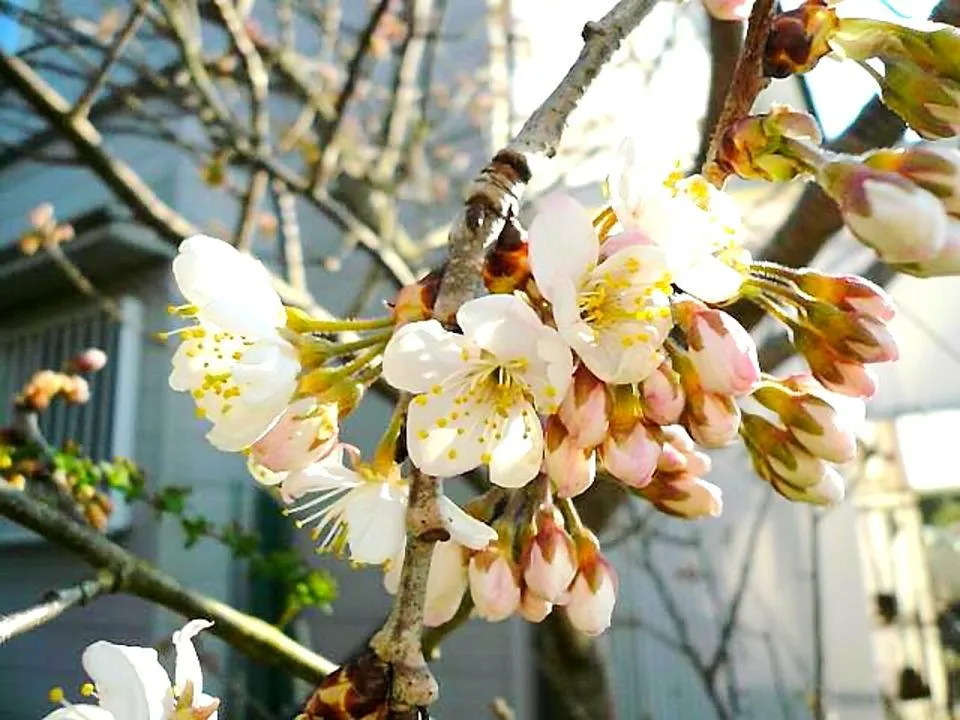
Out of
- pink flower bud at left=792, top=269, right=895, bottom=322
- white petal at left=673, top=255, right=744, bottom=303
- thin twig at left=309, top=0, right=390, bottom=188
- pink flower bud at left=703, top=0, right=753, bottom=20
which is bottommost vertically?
white petal at left=673, top=255, right=744, bottom=303

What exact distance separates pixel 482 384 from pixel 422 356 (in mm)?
97

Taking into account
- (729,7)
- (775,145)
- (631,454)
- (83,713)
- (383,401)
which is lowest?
(83,713)

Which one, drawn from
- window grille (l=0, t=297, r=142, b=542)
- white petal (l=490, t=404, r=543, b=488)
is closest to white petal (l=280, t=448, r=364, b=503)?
white petal (l=490, t=404, r=543, b=488)

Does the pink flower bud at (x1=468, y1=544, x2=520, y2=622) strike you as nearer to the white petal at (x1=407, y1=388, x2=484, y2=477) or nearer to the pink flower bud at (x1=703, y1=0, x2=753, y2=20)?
the white petal at (x1=407, y1=388, x2=484, y2=477)

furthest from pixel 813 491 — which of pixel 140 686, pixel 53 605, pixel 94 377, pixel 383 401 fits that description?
pixel 94 377

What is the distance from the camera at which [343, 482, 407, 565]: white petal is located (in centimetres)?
53

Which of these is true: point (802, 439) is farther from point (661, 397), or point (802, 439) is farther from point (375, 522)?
point (375, 522)

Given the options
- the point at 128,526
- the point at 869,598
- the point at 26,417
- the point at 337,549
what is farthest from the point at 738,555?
the point at 337,549

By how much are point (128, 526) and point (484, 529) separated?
130 inches

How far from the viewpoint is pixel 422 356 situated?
16.2 inches

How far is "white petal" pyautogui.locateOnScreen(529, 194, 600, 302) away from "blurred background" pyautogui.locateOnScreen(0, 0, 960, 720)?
1.53 m

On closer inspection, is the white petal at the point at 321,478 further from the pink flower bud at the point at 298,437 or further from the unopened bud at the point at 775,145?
the unopened bud at the point at 775,145

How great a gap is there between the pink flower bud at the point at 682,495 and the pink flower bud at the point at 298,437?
0.18 m

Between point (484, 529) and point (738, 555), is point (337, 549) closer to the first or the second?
point (484, 529)
